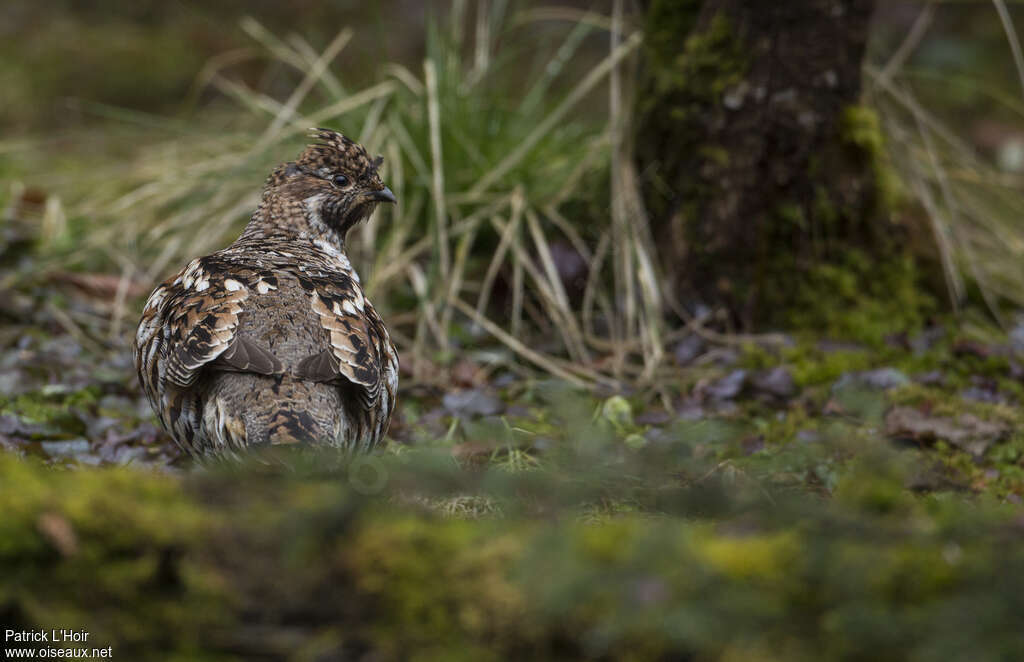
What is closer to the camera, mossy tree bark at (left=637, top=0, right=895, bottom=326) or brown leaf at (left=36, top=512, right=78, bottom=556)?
brown leaf at (left=36, top=512, right=78, bottom=556)

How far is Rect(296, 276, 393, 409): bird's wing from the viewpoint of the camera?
11.7 ft

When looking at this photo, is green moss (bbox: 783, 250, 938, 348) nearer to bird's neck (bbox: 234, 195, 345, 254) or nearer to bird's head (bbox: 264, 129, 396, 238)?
bird's head (bbox: 264, 129, 396, 238)

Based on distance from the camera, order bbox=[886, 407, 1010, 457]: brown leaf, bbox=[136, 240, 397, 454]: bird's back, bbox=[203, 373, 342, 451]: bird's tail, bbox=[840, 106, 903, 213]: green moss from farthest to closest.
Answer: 1. bbox=[840, 106, 903, 213]: green moss
2. bbox=[886, 407, 1010, 457]: brown leaf
3. bbox=[136, 240, 397, 454]: bird's back
4. bbox=[203, 373, 342, 451]: bird's tail

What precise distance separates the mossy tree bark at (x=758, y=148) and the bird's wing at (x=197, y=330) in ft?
9.63

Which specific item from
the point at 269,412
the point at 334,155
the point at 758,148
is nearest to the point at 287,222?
the point at 334,155

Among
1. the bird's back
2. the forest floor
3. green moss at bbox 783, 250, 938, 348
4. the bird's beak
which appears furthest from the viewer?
green moss at bbox 783, 250, 938, 348

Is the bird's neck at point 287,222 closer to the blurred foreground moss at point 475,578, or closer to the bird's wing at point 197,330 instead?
the bird's wing at point 197,330

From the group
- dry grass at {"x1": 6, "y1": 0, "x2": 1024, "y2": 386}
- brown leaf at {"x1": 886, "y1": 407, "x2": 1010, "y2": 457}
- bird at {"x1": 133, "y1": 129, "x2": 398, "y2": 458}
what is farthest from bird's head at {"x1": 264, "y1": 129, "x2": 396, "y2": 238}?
brown leaf at {"x1": 886, "y1": 407, "x2": 1010, "y2": 457}

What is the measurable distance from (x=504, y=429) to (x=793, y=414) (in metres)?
1.53

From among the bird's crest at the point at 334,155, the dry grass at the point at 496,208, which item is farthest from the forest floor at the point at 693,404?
the bird's crest at the point at 334,155

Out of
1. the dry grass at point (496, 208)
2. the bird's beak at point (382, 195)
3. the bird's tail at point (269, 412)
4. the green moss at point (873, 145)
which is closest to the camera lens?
the bird's tail at point (269, 412)

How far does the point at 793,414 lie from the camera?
5125 mm

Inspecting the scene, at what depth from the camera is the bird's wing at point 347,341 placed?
3566 millimetres

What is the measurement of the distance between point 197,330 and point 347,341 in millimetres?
543
